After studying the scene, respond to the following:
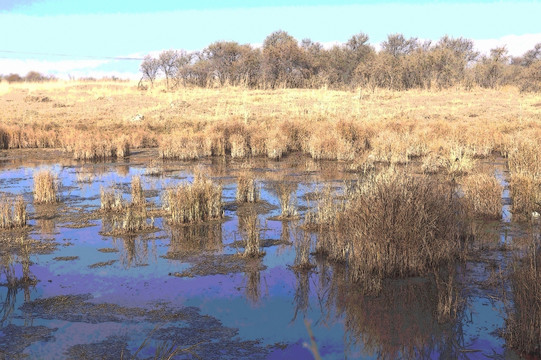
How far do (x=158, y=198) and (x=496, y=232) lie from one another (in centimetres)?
735

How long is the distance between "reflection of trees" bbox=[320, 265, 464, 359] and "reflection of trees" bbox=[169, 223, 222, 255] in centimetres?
264

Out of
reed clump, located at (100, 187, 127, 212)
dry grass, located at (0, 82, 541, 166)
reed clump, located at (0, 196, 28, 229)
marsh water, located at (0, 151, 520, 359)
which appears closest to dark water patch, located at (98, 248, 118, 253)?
marsh water, located at (0, 151, 520, 359)

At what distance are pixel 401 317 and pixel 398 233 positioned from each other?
150 centimetres

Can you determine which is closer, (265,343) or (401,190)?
(265,343)

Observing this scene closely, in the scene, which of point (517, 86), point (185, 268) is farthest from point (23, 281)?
point (517, 86)

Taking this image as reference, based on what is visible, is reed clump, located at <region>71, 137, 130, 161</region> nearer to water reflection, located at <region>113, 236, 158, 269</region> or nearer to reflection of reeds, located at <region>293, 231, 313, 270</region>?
water reflection, located at <region>113, 236, 158, 269</region>

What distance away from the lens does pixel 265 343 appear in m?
6.19

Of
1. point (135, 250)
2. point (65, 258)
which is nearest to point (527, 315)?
point (135, 250)

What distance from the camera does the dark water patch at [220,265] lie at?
841cm

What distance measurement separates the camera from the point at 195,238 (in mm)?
10258

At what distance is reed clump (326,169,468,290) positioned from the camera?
790 cm

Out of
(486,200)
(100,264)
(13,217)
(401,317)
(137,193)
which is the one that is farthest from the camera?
(137,193)

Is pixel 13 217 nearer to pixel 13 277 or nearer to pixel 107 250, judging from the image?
pixel 107 250

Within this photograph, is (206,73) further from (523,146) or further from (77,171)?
(523,146)
